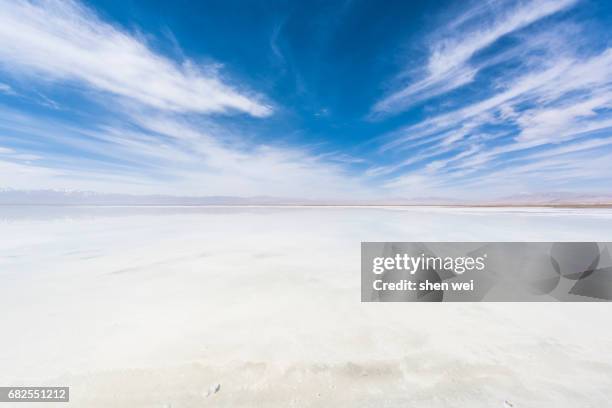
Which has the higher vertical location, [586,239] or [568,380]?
[586,239]

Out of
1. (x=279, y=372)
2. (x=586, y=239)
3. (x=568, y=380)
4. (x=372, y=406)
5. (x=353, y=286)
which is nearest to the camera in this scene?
(x=372, y=406)

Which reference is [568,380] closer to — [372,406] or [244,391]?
[372,406]

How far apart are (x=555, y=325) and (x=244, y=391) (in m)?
4.20

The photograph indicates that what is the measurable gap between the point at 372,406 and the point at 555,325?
3097 mm

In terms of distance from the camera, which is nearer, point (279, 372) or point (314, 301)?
point (279, 372)

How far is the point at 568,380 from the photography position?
232 cm

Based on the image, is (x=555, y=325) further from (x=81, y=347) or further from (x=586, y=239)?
(x=586, y=239)

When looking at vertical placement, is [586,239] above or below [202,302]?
above

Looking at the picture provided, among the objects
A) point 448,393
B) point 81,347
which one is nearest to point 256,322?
point 81,347

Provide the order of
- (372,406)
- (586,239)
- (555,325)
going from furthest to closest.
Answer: (586,239)
(555,325)
(372,406)

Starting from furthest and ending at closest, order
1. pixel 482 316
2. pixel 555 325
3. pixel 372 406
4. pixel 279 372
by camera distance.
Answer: pixel 482 316 → pixel 555 325 → pixel 279 372 → pixel 372 406

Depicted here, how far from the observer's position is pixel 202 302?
13.1 feet

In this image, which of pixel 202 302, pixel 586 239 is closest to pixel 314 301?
pixel 202 302

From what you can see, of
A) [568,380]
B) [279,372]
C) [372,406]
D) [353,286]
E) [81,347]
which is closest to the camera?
[372,406]
